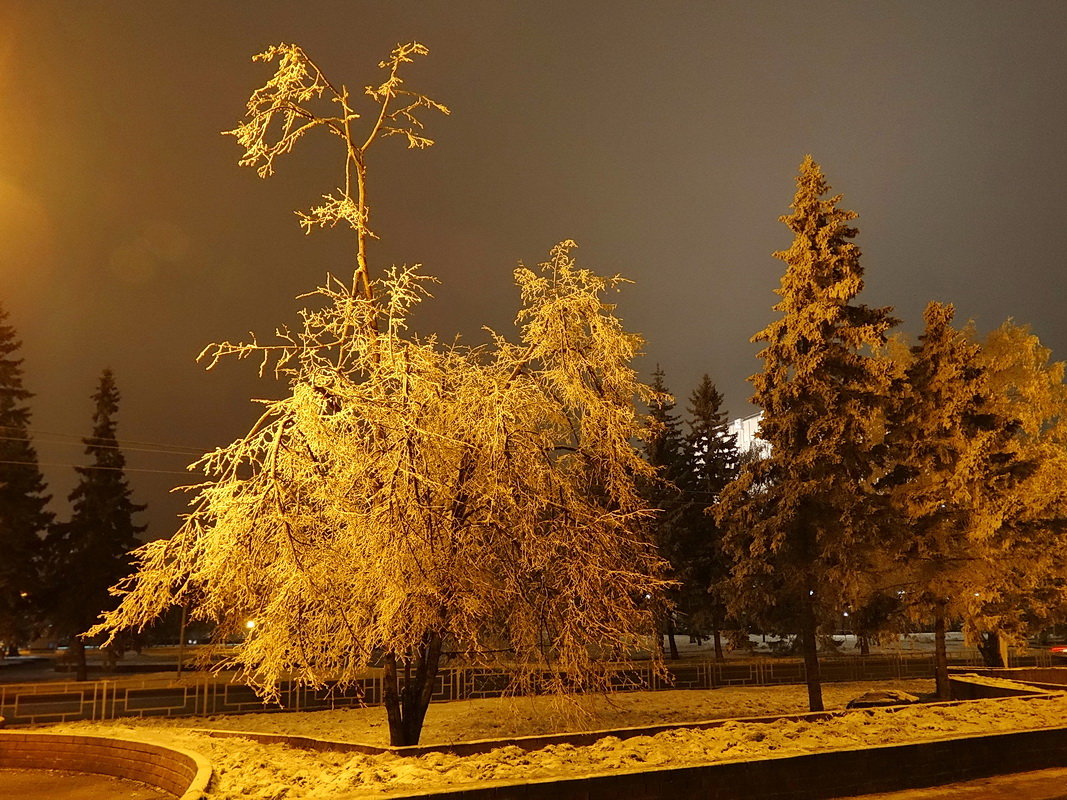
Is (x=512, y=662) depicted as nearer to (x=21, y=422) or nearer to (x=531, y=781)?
(x=531, y=781)

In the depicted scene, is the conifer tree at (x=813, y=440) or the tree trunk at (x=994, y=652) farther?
the tree trunk at (x=994, y=652)

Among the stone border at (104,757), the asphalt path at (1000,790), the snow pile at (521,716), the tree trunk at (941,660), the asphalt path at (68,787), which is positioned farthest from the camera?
the tree trunk at (941,660)


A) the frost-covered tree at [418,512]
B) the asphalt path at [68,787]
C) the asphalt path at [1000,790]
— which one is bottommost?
the asphalt path at [68,787]

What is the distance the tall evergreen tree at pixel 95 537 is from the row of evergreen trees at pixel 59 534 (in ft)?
0.15

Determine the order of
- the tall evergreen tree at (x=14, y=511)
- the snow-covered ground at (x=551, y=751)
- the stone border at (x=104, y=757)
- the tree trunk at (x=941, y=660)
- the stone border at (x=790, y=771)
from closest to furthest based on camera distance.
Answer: the stone border at (x=790, y=771) → the snow-covered ground at (x=551, y=751) → the stone border at (x=104, y=757) → the tree trunk at (x=941, y=660) → the tall evergreen tree at (x=14, y=511)

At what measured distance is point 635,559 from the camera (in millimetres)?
13469

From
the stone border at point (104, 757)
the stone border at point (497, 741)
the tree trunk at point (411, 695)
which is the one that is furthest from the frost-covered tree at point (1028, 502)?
the stone border at point (104, 757)

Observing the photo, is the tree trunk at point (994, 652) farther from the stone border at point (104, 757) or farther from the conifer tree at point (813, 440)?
the stone border at point (104, 757)

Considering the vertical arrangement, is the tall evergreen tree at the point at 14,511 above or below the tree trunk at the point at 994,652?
above

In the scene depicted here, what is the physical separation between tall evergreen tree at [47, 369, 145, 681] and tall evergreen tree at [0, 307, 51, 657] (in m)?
1.35

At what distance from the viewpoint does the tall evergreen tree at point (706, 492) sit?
39781 mm

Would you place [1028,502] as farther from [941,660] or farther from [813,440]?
[813,440]

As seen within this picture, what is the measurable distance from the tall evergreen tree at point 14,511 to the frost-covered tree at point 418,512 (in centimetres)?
2797

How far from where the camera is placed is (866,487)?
2391cm
